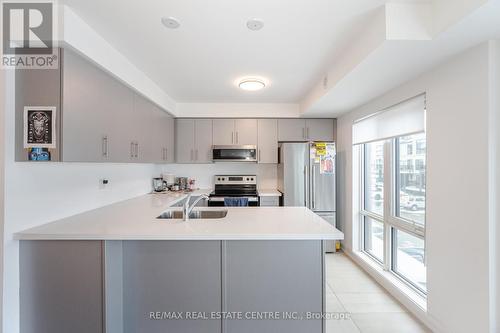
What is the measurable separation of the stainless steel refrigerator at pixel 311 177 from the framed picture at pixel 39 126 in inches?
114

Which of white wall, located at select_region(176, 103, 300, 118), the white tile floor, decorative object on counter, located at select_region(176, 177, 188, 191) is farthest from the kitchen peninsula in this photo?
white wall, located at select_region(176, 103, 300, 118)

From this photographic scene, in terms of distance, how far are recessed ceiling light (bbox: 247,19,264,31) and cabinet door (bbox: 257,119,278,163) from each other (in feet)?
7.64

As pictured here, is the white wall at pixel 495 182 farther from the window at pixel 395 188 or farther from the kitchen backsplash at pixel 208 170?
the kitchen backsplash at pixel 208 170

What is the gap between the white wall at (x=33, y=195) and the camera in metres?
1.51

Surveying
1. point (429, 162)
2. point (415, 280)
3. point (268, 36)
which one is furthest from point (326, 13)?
point (415, 280)

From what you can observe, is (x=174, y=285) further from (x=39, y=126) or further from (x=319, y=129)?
(x=319, y=129)

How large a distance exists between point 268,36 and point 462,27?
Result: 4.06 feet

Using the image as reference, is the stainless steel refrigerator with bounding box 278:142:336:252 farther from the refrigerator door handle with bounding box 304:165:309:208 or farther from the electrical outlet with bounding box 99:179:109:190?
the electrical outlet with bounding box 99:179:109:190

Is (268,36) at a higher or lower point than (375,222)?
higher

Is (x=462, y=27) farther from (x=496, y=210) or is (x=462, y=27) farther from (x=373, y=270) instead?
(x=373, y=270)

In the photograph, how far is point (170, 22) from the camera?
175 cm

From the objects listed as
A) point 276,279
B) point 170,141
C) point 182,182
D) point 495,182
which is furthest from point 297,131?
point 276,279

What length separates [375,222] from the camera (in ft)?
10.9

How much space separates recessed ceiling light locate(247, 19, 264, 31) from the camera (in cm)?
173
